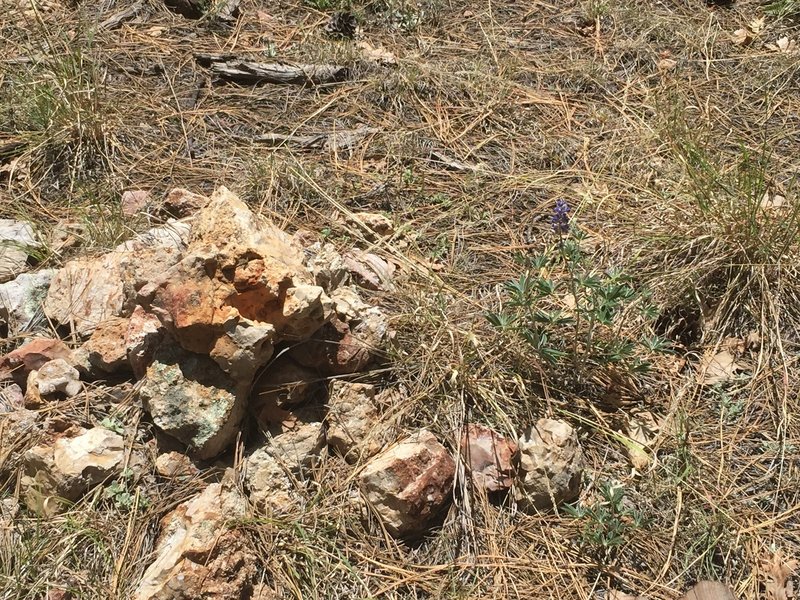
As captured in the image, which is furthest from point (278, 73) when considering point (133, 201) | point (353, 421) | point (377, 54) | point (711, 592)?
point (711, 592)

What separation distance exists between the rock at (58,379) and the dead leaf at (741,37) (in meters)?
3.51

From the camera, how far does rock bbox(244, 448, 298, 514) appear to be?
7.00 ft

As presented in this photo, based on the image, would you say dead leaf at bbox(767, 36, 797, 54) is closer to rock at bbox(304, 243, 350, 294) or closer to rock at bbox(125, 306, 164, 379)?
rock at bbox(304, 243, 350, 294)

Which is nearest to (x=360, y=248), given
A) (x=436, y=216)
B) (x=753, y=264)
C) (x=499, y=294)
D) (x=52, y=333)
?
(x=436, y=216)

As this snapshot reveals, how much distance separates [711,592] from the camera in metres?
1.91

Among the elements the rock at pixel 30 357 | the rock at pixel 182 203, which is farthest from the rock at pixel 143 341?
the rock at pixel 182 203

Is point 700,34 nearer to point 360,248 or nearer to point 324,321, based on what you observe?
point 360,248

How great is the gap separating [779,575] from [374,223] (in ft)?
5.79

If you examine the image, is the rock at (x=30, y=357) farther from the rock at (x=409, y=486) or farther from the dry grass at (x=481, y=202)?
the rock at (x=409, y=486)

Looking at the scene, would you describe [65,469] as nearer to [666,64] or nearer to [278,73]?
[278,73]

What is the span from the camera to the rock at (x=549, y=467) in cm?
211

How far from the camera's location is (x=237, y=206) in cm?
225

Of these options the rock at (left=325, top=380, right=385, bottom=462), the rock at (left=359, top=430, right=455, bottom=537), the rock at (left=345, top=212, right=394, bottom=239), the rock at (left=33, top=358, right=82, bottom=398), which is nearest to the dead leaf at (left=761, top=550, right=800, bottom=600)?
the rock at (left=359, top=430, right=455, bottom=537)

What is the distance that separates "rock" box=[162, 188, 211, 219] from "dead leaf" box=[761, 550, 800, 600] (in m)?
2.22
